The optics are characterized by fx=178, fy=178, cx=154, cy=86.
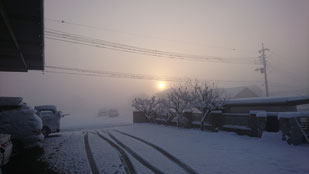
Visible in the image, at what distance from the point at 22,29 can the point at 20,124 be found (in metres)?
5.12

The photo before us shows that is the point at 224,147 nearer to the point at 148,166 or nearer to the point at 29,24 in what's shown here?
the point at 148,166

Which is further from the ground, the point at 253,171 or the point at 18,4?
the point at 18,4

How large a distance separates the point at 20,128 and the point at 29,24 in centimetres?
504

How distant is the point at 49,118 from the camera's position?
1335cm

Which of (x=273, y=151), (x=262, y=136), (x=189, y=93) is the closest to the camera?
(x=273, y=151)

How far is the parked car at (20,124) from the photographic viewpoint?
662 cm

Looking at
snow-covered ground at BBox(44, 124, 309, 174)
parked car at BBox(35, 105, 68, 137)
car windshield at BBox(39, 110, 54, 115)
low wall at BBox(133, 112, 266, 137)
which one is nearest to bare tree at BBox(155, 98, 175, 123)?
low wall at BBox(133, 112, 266, 137)

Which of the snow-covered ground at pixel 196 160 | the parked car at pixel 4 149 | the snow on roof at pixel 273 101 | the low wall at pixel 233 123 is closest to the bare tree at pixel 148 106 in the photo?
the low wall at pixel 233 123

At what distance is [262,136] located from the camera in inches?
441

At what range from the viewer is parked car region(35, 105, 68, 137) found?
42.7ft

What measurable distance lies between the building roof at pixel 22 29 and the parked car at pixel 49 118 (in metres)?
3.89

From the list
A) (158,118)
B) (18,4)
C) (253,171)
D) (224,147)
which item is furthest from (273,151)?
(158,118)

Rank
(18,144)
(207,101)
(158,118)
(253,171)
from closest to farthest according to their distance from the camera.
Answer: (253,171) < (18,144) < (207,101) < (158,118)

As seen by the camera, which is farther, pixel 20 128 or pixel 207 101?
pixel 207 101
